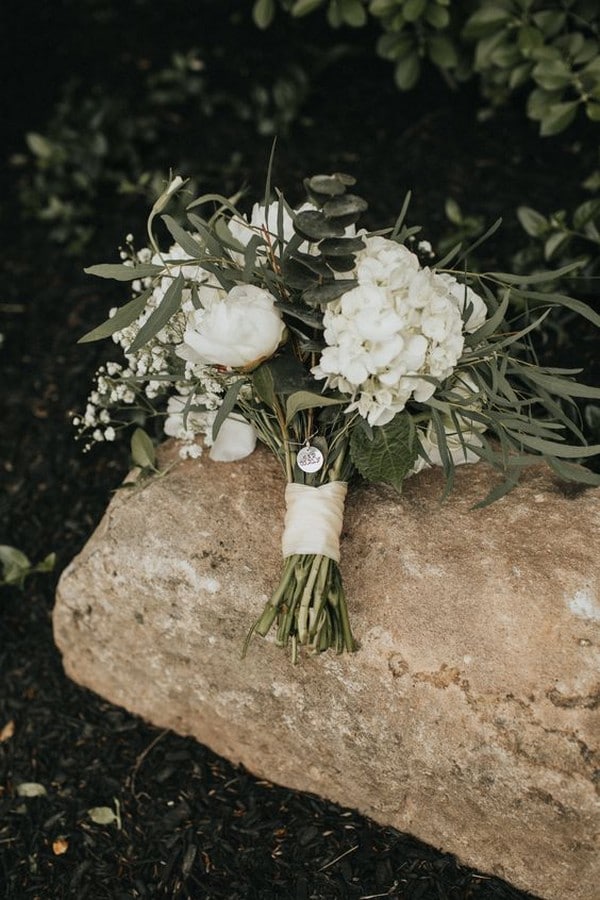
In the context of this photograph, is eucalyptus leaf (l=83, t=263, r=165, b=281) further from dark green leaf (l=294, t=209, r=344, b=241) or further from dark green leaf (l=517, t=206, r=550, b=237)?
dark green leaf (l=517, t=206, r=550, b=237)

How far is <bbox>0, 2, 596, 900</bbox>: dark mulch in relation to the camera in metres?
2.30

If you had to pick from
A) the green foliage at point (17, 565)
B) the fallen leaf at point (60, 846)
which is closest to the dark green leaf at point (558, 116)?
the green foliage at point (17, 565)

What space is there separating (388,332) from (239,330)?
0.94 ft

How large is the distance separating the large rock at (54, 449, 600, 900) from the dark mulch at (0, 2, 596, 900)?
0.12m

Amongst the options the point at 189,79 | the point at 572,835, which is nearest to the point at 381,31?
the point at 189,79

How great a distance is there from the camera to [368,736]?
6.92ft

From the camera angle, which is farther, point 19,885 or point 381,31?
point 381,31

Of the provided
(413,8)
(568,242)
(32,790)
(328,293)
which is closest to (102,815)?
(32,790)

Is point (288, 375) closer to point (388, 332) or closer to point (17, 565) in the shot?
point (388, 332)

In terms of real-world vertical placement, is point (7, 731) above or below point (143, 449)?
below

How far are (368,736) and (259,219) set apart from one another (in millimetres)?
1214

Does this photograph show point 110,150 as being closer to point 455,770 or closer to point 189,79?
point 189,79

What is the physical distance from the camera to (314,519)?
79.4 inches

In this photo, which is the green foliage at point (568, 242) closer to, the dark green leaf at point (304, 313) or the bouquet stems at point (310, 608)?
the dark green leaf at point (304, 313)
